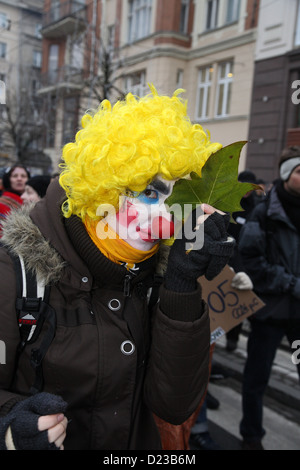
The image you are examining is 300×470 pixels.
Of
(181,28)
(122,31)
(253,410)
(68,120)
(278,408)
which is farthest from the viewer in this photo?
(68,120)

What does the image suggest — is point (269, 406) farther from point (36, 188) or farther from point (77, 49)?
point (77, 49)

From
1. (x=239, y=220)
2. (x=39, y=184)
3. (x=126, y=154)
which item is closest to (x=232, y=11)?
(x=239, y=220)

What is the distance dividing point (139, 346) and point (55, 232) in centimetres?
52

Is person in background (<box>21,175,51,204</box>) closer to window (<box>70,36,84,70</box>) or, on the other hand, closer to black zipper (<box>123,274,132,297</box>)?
black zipper (<box>123,274,132,297</box>)

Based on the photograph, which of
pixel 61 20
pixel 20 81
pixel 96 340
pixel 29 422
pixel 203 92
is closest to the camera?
pixel 29 422

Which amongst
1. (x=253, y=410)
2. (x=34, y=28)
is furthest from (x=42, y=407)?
(x=34, y=28)

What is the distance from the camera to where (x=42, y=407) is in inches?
44.3

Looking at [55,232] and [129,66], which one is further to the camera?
[129,66]

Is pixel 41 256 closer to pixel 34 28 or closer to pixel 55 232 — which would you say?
A: pixel 55 232

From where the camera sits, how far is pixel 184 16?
14656mm

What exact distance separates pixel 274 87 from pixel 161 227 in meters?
10.9

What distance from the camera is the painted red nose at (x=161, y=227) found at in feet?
4.43

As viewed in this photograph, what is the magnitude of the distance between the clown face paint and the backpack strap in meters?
0.34

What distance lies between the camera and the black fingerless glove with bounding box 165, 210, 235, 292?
1176mm
